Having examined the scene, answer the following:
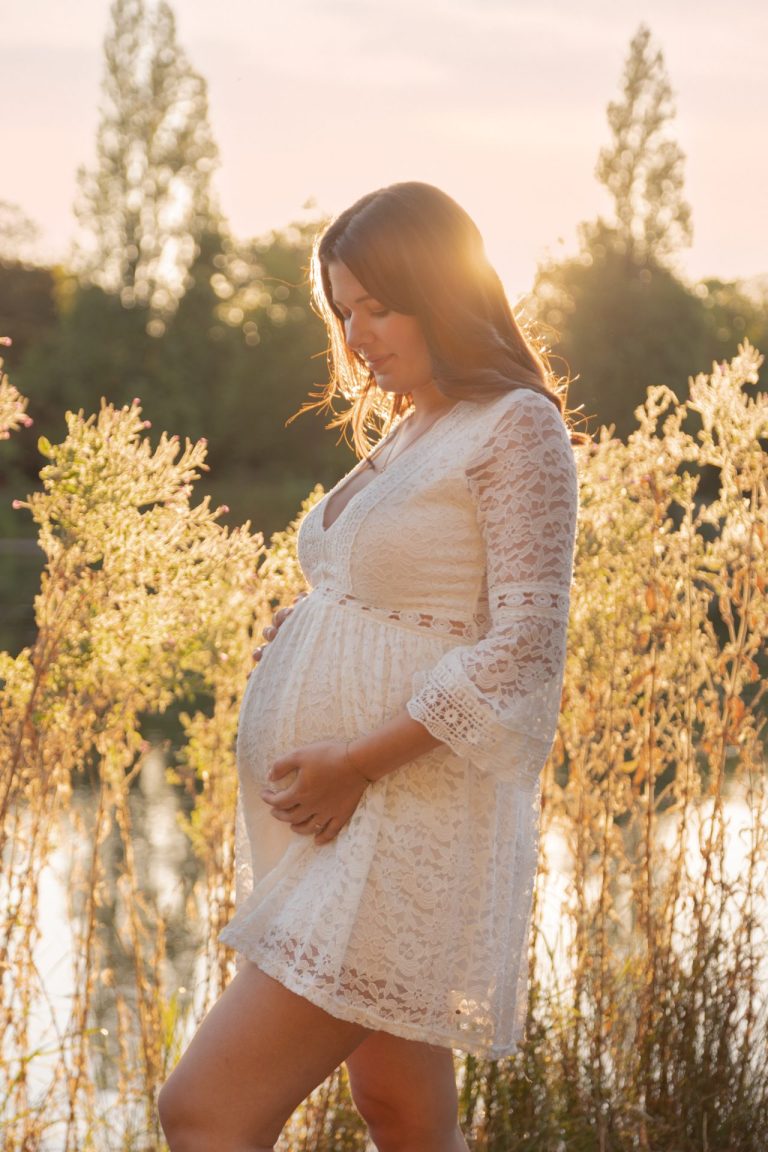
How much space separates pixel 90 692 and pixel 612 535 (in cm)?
125

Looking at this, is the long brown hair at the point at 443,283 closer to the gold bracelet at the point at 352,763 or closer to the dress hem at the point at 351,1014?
the gold bracelet at the point at 352,763

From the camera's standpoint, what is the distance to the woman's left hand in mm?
2141

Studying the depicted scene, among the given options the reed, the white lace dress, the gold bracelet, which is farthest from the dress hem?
the reed

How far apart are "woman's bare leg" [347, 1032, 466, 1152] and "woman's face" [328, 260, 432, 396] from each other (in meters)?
0.97

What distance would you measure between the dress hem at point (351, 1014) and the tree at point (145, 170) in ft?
104

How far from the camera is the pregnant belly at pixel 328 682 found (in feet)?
7.25

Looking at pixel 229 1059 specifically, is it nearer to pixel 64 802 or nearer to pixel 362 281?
pixel 362 281

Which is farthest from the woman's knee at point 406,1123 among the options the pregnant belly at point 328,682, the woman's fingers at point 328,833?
the pregnant belly at point 328,682

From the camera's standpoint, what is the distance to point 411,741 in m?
2.10

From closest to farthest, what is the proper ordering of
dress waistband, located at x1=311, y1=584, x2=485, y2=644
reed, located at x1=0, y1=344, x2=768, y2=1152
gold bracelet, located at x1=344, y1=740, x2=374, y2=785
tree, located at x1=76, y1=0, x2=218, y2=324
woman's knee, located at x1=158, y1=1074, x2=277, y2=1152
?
woman's knee, located at x1=158, y1=1074, x2=277, y2=1152 → gold bracelet, located at x1=344, y1=740, x2=374, y2=785 → dress waistband, located at x1=311, y1=584, x2=485, y2=644 → reed, located at x1=0, y1=344, x2=768, y2=1152 → tree, located at x1=76, y1=0, x2=218, y2=324

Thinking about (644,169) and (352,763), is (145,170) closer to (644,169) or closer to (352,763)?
(644,169)

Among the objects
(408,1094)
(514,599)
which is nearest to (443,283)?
(514,599)

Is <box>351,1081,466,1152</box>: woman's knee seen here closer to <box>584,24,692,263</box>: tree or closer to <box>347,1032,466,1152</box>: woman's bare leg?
<box>347,1032,466,1152</box>: woman's bare leg

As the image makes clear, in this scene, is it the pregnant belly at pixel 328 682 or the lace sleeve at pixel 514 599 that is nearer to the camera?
the lace sleeve at pixel 514 599
